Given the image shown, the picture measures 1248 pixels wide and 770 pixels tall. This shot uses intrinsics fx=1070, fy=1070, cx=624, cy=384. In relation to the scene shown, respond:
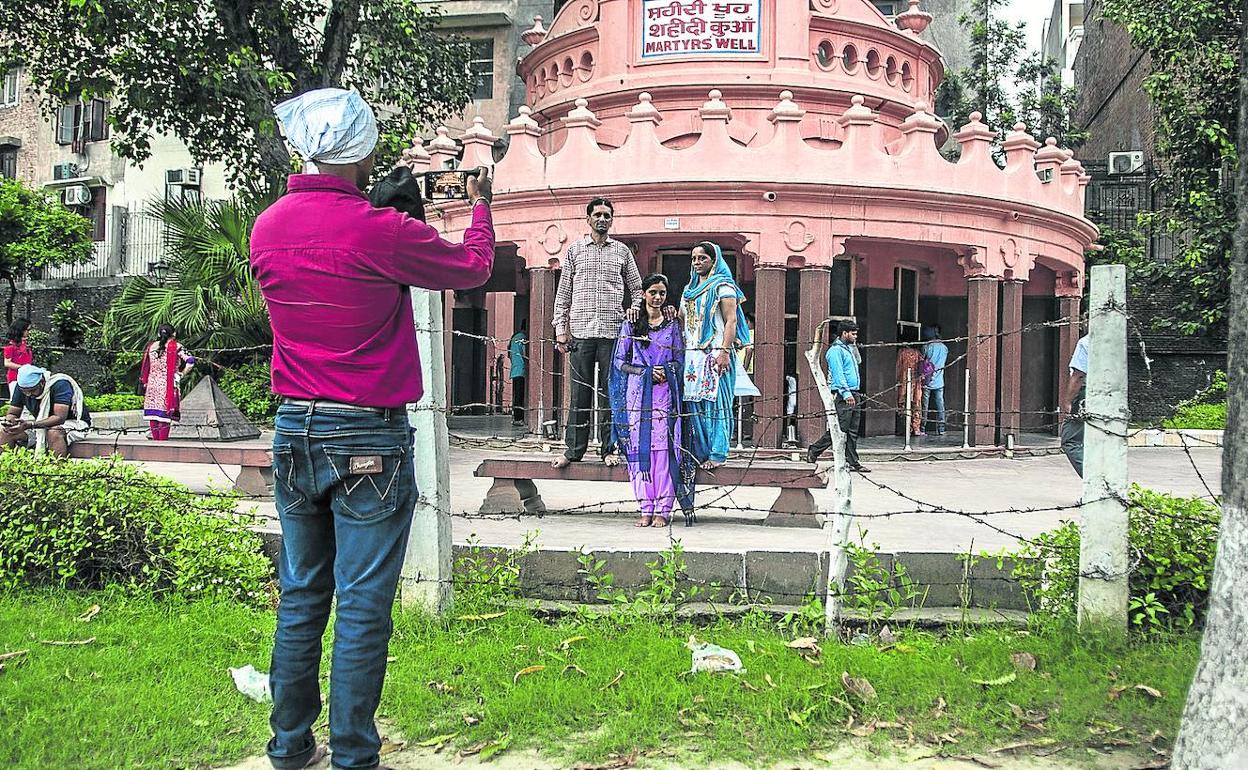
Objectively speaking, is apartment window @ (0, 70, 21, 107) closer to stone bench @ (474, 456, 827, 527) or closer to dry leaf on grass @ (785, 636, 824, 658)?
stone bench @ (474, 456, 827, 527)

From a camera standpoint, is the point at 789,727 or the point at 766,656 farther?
the point at 766,656

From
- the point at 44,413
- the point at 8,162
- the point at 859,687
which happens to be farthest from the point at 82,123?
the point at 859,687

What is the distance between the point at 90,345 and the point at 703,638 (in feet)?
72.3

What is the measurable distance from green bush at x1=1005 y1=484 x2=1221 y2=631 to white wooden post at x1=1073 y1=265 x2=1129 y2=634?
0.42 ft

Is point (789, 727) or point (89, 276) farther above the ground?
point (89, 276)

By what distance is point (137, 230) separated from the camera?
1041 inches

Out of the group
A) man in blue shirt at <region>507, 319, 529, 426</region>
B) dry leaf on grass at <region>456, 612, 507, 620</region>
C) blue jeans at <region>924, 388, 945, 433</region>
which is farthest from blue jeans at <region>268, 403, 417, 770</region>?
blue jeans at <region>924, 388, 945, 433</region>

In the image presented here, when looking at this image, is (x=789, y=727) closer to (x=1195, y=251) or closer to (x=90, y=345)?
(x=1195, y=251)

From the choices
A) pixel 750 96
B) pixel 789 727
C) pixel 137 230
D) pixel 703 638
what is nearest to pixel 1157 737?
pixel 789 727

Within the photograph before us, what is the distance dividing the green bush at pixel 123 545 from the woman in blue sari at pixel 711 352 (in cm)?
311

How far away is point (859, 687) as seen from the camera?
13.6 ft

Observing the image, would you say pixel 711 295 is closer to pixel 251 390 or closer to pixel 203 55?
pixel 203 55

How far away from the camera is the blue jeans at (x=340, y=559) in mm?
3199

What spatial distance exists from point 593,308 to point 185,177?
21.5 m
